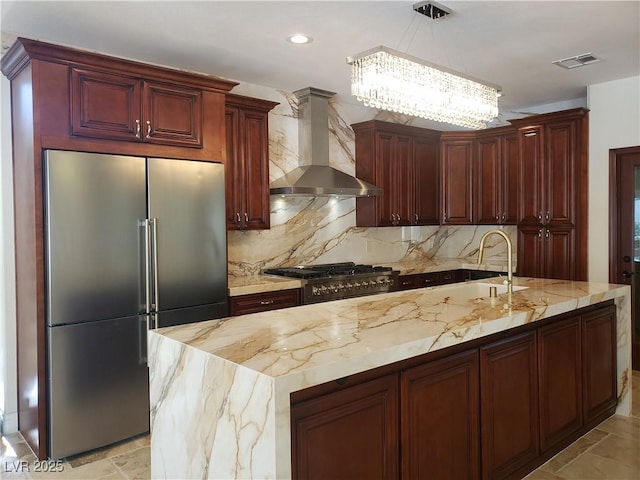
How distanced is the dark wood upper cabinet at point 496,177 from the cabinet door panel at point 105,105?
4024 millimetres

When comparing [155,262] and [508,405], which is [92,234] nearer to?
[155,262]

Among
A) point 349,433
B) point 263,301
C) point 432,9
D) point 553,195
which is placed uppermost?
point 432,9

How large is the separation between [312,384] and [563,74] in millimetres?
4151

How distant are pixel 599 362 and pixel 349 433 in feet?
7.71

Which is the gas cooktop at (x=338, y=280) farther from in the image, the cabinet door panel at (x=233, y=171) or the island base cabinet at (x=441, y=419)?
the island base cabinet at (x=441, y=419)

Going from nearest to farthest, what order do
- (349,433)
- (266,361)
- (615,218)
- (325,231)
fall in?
1. (266,361)
2. (349,433)
3. (615,218)
4. (325,231)

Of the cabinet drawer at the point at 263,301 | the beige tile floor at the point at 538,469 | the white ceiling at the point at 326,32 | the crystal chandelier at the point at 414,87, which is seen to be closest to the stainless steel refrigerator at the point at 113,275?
the beige tile floor at the point at 538,469

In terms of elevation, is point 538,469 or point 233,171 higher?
point 233,171

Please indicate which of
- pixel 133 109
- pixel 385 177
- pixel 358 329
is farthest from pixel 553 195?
pixel 133 109

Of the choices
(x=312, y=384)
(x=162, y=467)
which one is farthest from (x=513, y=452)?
(x=162, y=467)

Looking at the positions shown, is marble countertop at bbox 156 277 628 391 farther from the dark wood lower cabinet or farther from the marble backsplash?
the marble backsplash

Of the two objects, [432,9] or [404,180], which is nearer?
[432,9]

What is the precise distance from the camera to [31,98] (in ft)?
9.89

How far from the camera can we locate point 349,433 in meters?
1.92
